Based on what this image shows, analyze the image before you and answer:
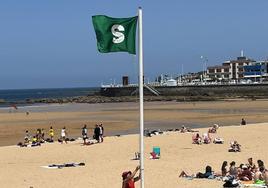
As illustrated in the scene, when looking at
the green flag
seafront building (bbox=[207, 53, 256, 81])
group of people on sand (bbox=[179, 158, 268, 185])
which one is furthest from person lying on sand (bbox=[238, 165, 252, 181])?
seafront building (bbox=[207, 53, 256, 81])

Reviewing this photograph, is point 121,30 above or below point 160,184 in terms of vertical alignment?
above

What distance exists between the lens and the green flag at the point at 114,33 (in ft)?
30.0

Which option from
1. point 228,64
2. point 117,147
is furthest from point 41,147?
point 228,64

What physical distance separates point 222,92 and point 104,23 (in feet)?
303

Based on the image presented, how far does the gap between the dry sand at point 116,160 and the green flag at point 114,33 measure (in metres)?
6.36

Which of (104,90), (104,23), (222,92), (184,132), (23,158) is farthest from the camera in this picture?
(104,90)

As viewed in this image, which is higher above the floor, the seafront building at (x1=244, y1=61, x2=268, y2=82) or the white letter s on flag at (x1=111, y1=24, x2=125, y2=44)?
the seafront building at (x1=244, y1=61, x2=268, y2=82)

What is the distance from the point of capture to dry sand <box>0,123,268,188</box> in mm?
15922

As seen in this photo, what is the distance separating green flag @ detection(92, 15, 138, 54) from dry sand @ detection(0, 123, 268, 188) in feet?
20.9

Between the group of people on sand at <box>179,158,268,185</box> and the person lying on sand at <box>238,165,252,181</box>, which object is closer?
the group of people on sand at <box>179,158,268,185</box>

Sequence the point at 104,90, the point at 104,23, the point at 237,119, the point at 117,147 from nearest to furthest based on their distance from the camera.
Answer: the point at 104,23 → the point at 117,147 → the point at 237,119 → the point at 104,90

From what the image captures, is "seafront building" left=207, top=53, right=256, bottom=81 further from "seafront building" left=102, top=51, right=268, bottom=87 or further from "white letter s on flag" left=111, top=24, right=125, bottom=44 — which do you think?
"white letter s on flag" left=111, top=24, right=125, bottom=44

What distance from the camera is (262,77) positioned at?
12419 centimetres

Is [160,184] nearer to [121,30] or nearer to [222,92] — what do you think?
[121,30]
